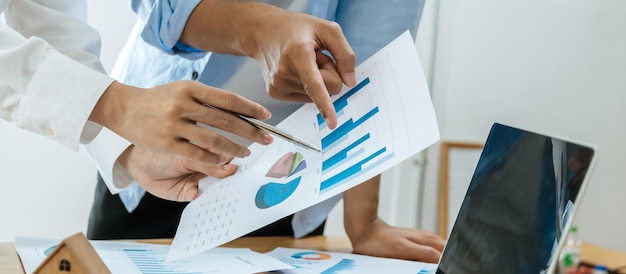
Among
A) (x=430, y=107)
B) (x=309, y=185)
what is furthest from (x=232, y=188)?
(x=430, y=107)

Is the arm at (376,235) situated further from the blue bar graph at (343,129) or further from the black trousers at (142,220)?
the blue bar graph at (343,129)

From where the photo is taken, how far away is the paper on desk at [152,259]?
79 centimetres

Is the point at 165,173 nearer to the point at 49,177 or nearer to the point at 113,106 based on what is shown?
the point at 113,106

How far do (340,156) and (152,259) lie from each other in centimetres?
25

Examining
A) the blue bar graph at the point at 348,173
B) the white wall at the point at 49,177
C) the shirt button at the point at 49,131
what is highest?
the shirt button at the point at 49,131

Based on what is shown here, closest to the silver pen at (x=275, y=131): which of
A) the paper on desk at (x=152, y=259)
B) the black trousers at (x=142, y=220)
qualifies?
the paper on desk at (x=152, y=259)

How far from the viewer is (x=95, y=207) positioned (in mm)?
1256

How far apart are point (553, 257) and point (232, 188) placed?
381 mm

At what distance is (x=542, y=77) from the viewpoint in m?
2.82

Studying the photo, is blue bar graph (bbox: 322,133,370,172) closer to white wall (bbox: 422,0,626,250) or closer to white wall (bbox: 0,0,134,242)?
white wall (bbox: 0,0,134,242)

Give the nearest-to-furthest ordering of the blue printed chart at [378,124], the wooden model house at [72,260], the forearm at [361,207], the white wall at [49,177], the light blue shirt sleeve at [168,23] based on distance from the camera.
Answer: the wooden model house at [72,260] → the blue printed chart at [378,124] → the light blue shirt sleeve at [168,23] → the forearm at [361,207] → the white wall at [49,177]

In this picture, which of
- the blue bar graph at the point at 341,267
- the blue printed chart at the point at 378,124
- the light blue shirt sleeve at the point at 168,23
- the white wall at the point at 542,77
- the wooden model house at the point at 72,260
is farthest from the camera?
the white wall at the point at 542,77

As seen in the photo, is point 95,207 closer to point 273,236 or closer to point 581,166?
point 273,236

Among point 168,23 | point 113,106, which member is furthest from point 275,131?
point 168,23
